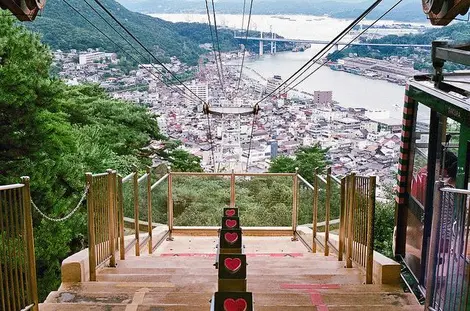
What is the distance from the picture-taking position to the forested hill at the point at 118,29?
25.3 meters

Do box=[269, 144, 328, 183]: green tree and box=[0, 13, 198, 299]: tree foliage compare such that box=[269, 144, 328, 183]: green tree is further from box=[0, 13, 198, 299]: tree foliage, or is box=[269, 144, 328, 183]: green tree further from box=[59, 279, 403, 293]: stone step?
box=[59, 279, 403, 293]: stone step

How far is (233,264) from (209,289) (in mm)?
1044

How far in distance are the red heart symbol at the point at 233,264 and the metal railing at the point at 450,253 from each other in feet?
3.97

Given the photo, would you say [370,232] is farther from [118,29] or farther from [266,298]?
[118,29]

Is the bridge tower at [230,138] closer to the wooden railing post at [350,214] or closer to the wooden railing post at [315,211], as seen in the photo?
the wooden railing post at [315,211]

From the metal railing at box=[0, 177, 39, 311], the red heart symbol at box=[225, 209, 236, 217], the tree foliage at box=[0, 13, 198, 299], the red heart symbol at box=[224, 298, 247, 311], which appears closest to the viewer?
the red heart symbol at box=[224, 298, 247, 311]

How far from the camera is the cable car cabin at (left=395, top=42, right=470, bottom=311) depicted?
302 cm

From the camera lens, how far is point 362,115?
28578mm

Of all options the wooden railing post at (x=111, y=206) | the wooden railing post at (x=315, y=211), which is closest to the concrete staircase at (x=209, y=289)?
the wooden railing post at (x=111, y=206)

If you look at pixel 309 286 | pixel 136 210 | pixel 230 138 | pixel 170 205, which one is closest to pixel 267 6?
pixel 230 138

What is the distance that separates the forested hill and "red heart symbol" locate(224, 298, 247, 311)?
19.9 metres

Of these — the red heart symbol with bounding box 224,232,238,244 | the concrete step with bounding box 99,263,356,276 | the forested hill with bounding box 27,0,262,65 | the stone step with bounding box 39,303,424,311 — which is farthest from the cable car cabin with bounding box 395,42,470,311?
the forested hill with bounding box 27,0,262,65

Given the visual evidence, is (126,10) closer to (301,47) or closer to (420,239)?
(301,47)

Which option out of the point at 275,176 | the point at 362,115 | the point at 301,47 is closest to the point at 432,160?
the point at 275,176
